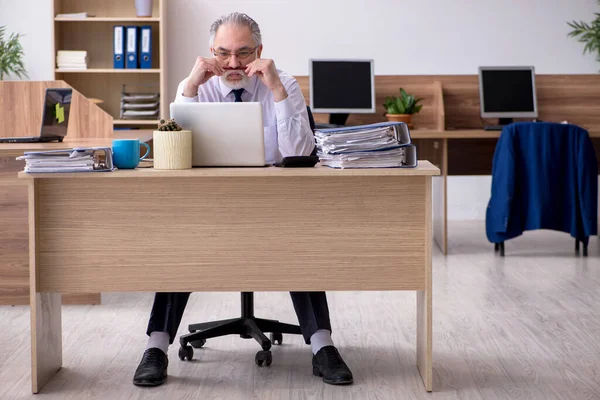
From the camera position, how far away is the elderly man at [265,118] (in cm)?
261

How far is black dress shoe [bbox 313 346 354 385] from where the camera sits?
2.54 meters

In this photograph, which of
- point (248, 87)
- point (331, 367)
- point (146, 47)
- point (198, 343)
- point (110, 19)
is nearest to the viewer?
point (331, 367)

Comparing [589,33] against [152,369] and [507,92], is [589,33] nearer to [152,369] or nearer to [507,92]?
[507,92]

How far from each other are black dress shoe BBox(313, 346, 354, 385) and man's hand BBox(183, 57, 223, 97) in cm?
95

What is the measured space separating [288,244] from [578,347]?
122 centimetres

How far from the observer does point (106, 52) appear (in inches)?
247

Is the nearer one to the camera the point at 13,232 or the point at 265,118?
the point at 265,118

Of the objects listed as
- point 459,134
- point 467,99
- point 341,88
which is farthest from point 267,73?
point 467,99

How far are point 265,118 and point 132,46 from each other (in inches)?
137

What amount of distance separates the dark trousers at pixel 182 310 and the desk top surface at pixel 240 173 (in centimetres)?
48

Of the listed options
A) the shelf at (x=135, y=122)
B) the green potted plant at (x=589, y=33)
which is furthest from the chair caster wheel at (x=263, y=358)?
the green potted plant at (x=589, y=33)

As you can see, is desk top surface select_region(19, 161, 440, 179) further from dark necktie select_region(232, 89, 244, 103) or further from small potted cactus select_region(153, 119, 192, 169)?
dark necktie select_region(232, 89, 244, 103)

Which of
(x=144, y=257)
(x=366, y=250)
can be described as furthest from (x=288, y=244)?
(x=144, y=257)

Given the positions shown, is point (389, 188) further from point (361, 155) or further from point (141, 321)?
point (141, 321)
